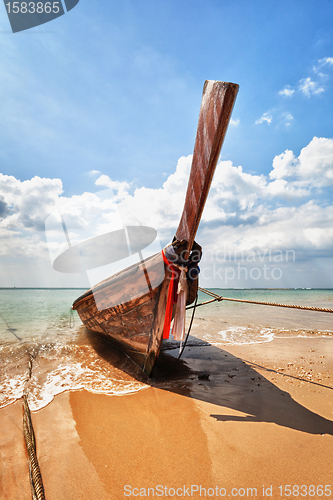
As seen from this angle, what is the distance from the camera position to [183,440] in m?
1.91

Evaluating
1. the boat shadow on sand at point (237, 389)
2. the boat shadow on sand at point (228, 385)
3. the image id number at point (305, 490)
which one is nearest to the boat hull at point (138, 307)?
the boat shadow on sand at point (228, 385)

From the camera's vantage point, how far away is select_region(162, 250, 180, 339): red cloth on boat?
2.90 meters

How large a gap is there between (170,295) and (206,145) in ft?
6.17

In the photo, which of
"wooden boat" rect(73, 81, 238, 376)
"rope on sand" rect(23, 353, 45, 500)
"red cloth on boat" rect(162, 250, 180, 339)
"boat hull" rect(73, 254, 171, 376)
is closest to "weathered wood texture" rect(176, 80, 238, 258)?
"wooden boat" rect(73, 81, 238, 376)

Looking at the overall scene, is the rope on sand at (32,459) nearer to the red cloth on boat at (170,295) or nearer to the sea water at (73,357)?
the sea water at (73,357)

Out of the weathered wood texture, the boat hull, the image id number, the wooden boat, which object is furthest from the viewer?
the boat hull

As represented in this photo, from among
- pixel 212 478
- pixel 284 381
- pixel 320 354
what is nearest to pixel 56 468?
pixel 212 478

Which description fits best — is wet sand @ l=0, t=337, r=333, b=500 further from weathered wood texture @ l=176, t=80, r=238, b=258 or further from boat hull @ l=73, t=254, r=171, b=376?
weathered wood texture @ l=176, t=80, r=238, b=258

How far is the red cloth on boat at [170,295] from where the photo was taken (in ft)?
9.52

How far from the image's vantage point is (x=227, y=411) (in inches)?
92.4

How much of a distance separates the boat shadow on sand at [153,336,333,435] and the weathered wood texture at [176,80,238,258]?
1.89 metres

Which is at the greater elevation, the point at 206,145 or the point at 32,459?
the point at 206,145

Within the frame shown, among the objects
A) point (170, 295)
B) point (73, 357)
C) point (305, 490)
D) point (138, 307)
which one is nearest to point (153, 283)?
point (170, 295)
